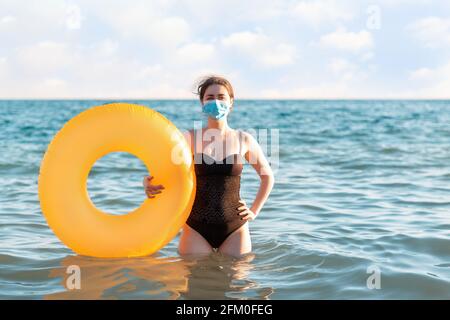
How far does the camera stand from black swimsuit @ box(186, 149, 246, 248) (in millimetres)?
4422

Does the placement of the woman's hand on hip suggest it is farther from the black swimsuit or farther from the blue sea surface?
the blue sea surface

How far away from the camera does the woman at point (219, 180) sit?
4.42m

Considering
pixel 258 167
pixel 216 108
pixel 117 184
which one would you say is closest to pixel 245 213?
pixel 258 167

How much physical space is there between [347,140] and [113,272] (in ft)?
42.0

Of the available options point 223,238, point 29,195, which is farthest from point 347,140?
point 223,238

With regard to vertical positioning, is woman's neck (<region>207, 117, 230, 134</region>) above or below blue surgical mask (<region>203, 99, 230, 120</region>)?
below

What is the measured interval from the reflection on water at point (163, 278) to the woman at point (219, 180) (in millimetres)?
138

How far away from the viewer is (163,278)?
4246mm

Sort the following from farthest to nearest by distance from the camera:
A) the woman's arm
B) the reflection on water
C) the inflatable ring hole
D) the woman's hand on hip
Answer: the inflatable ring hole → the woman's arm → the woman's hand on hip → the reflection on water

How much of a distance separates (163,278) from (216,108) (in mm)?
1314

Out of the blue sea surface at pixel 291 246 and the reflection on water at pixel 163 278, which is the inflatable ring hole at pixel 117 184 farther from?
the reflection on water at pixel 163 278

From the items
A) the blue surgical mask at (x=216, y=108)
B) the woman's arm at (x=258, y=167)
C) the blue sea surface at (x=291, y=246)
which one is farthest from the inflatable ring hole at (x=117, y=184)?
the blue surgical mask at (x=216, y=108)
